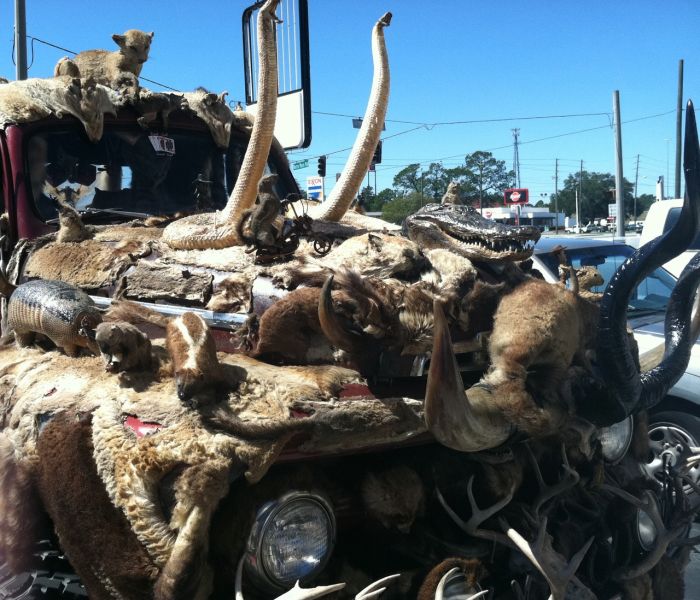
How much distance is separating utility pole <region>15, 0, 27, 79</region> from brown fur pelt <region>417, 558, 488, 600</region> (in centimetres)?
1336

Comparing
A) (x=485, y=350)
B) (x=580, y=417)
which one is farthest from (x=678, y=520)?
(x=485, y=350)

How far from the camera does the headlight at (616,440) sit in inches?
121

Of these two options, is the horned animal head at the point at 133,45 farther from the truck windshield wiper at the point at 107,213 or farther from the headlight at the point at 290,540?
the headlight at the point at 290,540

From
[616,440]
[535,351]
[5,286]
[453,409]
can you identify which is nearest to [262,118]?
[5,286]

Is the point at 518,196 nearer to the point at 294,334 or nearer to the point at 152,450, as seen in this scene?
the point at 294,334

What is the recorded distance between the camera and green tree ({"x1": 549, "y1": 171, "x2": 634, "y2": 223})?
227 ft

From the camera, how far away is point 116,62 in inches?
180

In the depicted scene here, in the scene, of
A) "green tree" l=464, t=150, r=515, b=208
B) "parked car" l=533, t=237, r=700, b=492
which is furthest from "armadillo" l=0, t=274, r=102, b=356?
"green tree" l=464, t=150, r=515, b=208

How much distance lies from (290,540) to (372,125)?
2104 mm

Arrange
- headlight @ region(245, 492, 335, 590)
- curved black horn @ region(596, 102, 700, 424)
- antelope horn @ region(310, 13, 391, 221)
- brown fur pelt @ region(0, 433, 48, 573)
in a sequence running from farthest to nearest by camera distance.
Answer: antelope horn @ region(310, 13, 391, 221), curved black horn @ region(596, 102, 700, 424), brown fur pelt @ region(0, 433, 48, 573), headlight @ region(245, 492, 335, 590)

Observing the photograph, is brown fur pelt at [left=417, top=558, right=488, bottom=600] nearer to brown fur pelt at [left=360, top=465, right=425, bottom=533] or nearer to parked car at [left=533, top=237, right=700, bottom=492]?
brown fur pelt at [left=360, top=465, right=425, bottom=533]

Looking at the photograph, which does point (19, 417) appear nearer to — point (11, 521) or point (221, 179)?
point (11, 521)

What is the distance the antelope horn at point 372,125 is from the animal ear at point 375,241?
2.70 feet

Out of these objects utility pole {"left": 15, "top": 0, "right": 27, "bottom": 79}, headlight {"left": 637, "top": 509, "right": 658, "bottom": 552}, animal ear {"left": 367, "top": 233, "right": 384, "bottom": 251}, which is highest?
utility pole {"left": 15, "top": 0, "right": 27, "bottom": 79}
